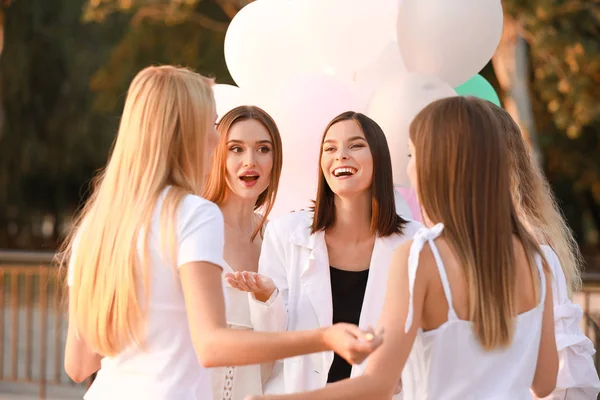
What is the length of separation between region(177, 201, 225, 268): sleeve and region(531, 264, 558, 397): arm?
2.86ft

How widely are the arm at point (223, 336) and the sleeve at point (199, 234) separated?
0.02 meters

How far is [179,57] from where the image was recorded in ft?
59.6

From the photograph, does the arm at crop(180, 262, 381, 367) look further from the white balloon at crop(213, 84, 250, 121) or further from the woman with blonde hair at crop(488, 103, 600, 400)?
the white balloon at crop(213, 84, 250, 121)

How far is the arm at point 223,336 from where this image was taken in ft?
6.60

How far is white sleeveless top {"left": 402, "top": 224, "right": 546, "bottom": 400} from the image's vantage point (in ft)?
7.21

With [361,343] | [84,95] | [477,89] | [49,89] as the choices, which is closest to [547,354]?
[361,343]

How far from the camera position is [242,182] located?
3730 mm

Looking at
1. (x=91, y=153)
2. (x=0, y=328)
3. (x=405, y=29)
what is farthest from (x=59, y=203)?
(x=405, y=29)

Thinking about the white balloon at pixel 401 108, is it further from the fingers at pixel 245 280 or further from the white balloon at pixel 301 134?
the fingers at pixel 245 280

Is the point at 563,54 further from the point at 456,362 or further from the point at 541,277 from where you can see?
the point at 456,362

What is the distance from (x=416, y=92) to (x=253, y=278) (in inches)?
69.3

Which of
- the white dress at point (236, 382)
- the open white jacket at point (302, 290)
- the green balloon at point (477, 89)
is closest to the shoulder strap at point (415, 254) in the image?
the open white jacket at point (302, 290)

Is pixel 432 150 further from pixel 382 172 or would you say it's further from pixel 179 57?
pixel 179 57

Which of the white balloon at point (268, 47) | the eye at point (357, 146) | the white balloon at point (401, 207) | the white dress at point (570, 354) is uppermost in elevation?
the white balloon at point (268, 47)
